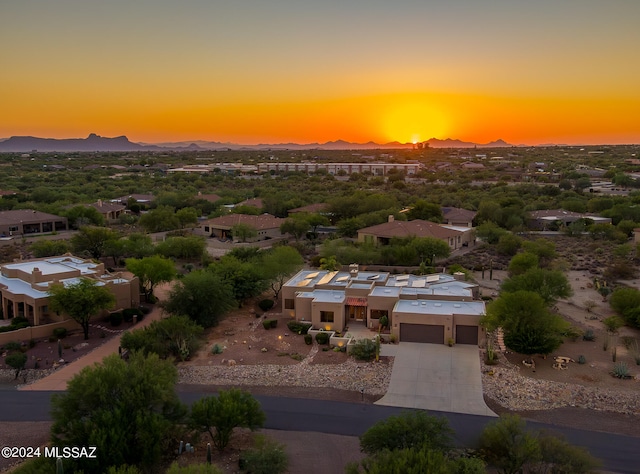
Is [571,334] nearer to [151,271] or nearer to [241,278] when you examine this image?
[241,278]

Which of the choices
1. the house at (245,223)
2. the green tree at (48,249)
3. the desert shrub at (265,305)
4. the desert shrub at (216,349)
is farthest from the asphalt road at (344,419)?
the house at (245,223)

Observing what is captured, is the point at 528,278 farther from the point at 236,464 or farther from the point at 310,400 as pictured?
the point at 236,464

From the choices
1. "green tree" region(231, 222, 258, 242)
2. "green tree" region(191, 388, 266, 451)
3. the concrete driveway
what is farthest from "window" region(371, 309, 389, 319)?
"green tree" region(231, 222, 258, 242)

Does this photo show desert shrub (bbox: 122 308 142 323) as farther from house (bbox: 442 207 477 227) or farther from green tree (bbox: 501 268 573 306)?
house (bbox: 442 207 477 227)

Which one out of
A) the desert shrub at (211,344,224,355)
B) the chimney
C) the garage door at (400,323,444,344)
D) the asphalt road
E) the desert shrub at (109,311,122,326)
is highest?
the chimney

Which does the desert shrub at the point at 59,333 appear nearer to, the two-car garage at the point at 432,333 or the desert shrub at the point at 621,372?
the two-car garage at the point at 432,333

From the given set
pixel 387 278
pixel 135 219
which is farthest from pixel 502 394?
pixel 135 219
